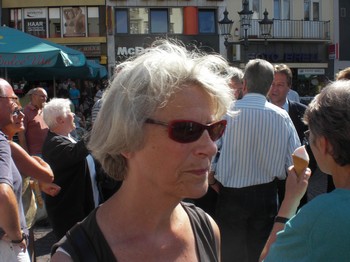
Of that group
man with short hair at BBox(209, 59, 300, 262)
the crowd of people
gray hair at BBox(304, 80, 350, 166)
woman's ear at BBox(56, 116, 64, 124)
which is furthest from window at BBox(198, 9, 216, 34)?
gray hair at BBox(304, 80, 350, 166)

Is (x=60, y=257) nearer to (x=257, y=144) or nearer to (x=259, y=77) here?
(x=257, y=144)

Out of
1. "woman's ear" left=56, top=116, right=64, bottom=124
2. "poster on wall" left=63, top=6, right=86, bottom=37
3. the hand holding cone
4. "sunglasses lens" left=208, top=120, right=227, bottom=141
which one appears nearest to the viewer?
"sunglasses lens" left=208, top=120, right=227, bottom=141

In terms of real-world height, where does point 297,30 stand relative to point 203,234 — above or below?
above

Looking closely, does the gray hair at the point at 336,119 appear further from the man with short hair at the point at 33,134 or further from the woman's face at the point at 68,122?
A: the man with short hair at the point at 33,134

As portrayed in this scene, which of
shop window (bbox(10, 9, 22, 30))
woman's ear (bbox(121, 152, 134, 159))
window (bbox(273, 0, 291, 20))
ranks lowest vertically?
woman's ear (bbox(121, 152, 134, 159))

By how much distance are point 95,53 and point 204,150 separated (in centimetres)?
2482

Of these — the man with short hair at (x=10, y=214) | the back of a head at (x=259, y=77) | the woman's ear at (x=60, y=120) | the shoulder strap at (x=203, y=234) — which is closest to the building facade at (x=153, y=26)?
the woman's ear at (x=60, y=120)

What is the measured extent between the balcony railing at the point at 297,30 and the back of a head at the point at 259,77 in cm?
2432

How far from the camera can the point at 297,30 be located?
28344 millimetres

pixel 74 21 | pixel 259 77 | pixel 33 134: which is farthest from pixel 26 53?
pixel 74 21

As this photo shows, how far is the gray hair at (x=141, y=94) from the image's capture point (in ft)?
4.75

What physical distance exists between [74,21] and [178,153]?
2557 cm

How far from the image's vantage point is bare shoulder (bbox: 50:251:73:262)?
4.55 ft

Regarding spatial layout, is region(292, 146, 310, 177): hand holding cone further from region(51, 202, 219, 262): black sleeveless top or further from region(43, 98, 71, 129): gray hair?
region(43, 98, 71, 129): gray hair
